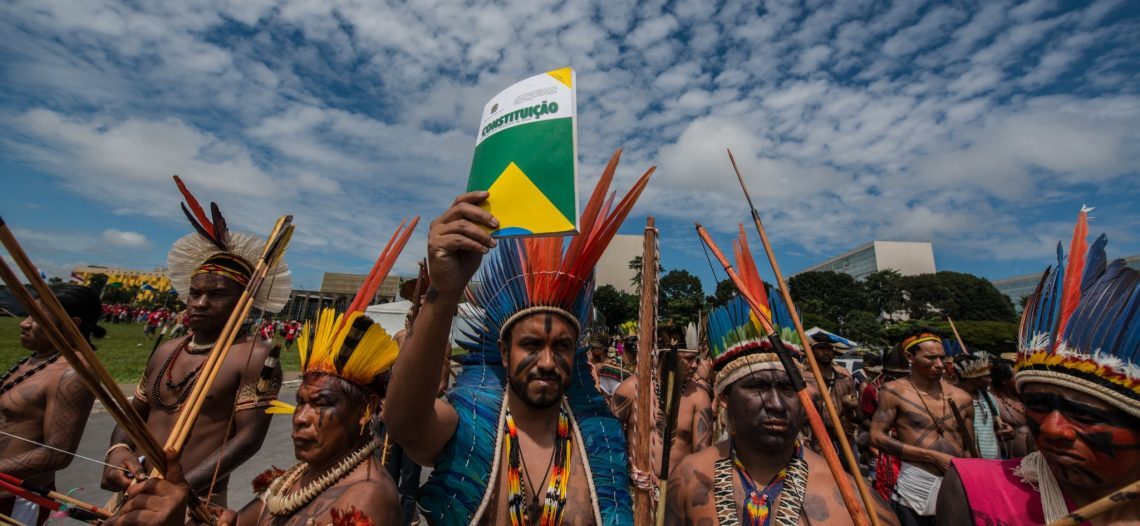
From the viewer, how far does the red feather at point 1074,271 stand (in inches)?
67.8

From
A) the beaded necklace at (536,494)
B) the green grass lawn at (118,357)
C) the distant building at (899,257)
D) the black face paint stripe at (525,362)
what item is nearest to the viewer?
the beaded necklace at (536,494)

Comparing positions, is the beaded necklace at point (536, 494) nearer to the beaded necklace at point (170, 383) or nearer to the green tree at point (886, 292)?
the beaded necklace at point (170, 383)

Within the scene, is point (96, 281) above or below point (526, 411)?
above

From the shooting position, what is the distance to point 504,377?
250 cm

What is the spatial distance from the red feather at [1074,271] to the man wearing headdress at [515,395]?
166cm

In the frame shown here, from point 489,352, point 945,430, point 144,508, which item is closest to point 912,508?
point 945,430

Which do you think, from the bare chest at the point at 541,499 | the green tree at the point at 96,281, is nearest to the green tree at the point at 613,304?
the green tree at the point at 96,281

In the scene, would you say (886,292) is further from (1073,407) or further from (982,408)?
(1073,407)

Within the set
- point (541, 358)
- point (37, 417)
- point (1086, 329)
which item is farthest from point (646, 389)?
point (37, 417)

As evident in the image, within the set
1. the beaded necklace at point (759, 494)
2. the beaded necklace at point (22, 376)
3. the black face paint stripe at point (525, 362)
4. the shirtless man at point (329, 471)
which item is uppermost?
the black face paint stripe at point (525, 362)

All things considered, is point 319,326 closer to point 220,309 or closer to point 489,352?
point 489,352

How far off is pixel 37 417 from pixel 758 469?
4300mm

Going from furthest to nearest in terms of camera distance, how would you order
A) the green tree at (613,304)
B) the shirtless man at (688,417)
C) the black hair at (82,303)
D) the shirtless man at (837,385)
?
the green tree at (613,304)
the shirtless man at (837,385)
the shirtless man at (688,417)
the black hair at (82,303)

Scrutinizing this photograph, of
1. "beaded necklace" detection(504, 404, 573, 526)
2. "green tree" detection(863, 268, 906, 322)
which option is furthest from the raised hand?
"green tree" detection(863, 268, 906, 322)
